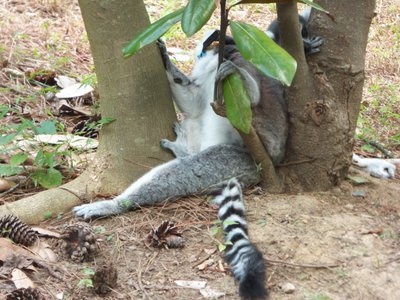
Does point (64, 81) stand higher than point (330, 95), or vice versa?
point (330, 95)

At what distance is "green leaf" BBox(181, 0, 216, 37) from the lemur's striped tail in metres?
0.98

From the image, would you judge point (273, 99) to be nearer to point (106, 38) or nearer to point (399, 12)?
point (106, 38)

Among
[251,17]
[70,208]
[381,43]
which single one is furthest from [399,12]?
[70,208]

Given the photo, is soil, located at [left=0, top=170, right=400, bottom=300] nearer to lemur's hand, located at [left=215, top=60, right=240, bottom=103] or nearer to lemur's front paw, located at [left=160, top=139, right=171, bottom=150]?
lemur's front paw, located at [left=160, top=139, right=171, bottom=150]

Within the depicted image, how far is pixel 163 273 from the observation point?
2.51m

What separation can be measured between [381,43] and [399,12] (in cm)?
94

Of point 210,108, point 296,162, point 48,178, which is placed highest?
point 210,108

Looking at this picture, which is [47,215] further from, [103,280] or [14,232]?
[103,280]

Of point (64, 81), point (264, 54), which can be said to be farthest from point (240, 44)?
point (64, 81)

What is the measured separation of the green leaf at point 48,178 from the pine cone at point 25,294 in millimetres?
1201

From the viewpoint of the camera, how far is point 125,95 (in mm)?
3217

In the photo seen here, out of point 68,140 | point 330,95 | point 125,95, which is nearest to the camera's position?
point 330,95

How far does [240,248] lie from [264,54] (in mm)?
888

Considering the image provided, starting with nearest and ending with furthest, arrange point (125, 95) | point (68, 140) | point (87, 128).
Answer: point (125, 95) → point (68, 140) → point (87, 128)
